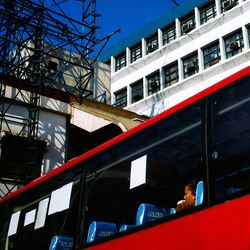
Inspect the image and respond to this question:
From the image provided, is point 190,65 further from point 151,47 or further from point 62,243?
point 62,243

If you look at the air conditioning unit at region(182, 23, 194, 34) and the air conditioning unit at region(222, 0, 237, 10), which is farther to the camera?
the air conditioning unit at region(182, 23, 194, 34)

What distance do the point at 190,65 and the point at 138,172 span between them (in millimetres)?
20572

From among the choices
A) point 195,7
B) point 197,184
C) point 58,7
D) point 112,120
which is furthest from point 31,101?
point 195,7

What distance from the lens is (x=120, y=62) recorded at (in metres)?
30.3

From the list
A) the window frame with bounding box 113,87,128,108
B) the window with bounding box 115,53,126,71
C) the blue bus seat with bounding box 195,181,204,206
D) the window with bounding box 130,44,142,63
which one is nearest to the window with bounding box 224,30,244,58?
the window with bounding box 130,44,142,63

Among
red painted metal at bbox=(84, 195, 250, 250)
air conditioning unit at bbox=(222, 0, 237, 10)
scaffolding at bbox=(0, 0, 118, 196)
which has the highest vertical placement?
air conditioning unit at bbox=(222, 0, 237, 10)

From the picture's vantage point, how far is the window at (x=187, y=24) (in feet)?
86.2

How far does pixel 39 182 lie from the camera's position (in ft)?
23.8

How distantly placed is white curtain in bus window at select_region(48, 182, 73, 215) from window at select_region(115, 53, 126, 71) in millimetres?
23676

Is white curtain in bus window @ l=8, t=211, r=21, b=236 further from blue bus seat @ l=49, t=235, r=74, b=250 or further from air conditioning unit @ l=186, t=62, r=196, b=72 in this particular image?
air conditioning unit @ l=186, t=62, r=196, b=72

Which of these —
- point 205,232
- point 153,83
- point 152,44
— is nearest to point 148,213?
point 205,232

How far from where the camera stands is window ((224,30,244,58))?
23.3m

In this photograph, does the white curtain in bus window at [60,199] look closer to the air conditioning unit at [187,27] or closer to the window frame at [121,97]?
the air conditioning unit at [187,27]

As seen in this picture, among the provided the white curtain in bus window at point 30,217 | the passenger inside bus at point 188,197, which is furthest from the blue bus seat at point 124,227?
the white curtain in bus window at point 30,217
